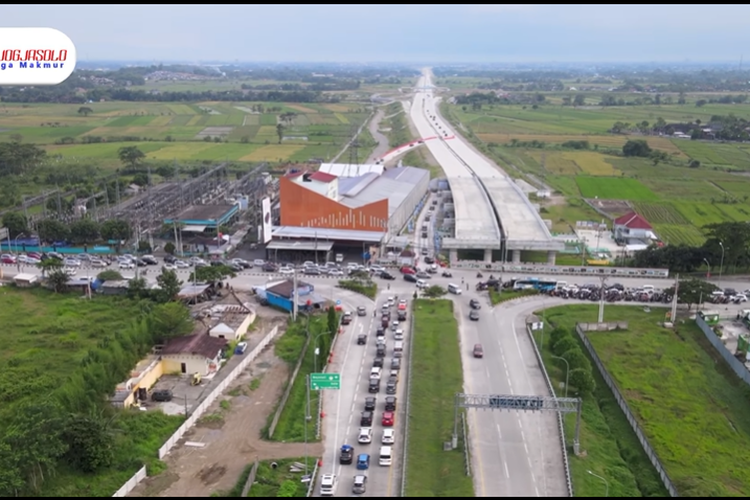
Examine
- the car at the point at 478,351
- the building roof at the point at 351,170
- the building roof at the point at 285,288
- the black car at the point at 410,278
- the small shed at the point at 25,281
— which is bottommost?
the car at the point at 478,351

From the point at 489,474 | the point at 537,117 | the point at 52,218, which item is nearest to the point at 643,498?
the point at 489,474

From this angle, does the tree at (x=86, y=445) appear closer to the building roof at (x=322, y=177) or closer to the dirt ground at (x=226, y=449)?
the dirt ground at (x=226, y=449)

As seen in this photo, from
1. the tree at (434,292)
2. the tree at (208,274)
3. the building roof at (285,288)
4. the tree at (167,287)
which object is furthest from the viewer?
the tree at (208,274)

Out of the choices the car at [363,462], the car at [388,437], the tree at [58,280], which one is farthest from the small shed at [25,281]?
the car at [363,462]

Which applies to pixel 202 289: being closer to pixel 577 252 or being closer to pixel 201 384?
pixel 201 384

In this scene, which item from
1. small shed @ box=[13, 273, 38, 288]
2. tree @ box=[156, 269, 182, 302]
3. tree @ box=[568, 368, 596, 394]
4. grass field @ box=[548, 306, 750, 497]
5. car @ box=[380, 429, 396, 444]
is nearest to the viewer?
grass field @ box=[548, 306, 750, 497]

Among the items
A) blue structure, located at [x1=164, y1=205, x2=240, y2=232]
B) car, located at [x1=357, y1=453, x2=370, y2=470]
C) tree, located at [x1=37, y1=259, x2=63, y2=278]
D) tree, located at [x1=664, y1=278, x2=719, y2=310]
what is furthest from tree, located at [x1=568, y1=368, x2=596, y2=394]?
blue structure, located at [x1=164, y1=205, x2=240, y2=232]

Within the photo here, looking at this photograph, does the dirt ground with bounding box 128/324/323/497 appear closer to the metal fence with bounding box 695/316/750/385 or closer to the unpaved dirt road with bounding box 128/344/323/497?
the unpaved dirt road with bounding box 128/344/323/497
